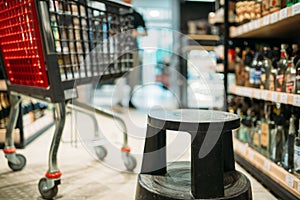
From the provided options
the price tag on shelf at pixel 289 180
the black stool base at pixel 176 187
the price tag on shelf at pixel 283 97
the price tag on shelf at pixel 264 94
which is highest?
the price tag on shelf at pixel 283 97

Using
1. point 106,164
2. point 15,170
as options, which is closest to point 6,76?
point 15,170

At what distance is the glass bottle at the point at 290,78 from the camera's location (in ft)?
5.21

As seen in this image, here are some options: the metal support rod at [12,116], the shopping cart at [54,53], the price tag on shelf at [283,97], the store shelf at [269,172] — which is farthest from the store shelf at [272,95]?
the metal support rod at [12,116]

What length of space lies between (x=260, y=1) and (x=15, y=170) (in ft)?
5.86

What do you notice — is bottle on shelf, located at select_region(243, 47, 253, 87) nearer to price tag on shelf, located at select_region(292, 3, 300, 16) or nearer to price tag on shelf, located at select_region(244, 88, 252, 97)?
price tag on shelf, located at select_region(244, 88, 252, 97)

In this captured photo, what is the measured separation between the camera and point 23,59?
63.0 inches

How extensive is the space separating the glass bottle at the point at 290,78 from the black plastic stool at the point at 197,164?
0.58 m

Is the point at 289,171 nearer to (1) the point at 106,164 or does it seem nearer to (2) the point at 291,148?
(2) the point at 291,148

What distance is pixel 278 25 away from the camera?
5.82 ft

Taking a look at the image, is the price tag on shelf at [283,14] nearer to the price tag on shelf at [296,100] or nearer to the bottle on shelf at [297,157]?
the price tag on shelf at [296,100]

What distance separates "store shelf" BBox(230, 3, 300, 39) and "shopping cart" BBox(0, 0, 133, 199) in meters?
0.79

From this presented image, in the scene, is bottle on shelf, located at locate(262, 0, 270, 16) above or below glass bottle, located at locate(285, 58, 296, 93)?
above

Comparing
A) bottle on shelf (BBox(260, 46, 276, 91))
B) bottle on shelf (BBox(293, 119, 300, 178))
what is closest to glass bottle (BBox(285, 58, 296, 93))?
bottle on shelf (BBox(260, 46, 276, 91))

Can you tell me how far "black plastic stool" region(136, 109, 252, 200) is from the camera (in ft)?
3.19
